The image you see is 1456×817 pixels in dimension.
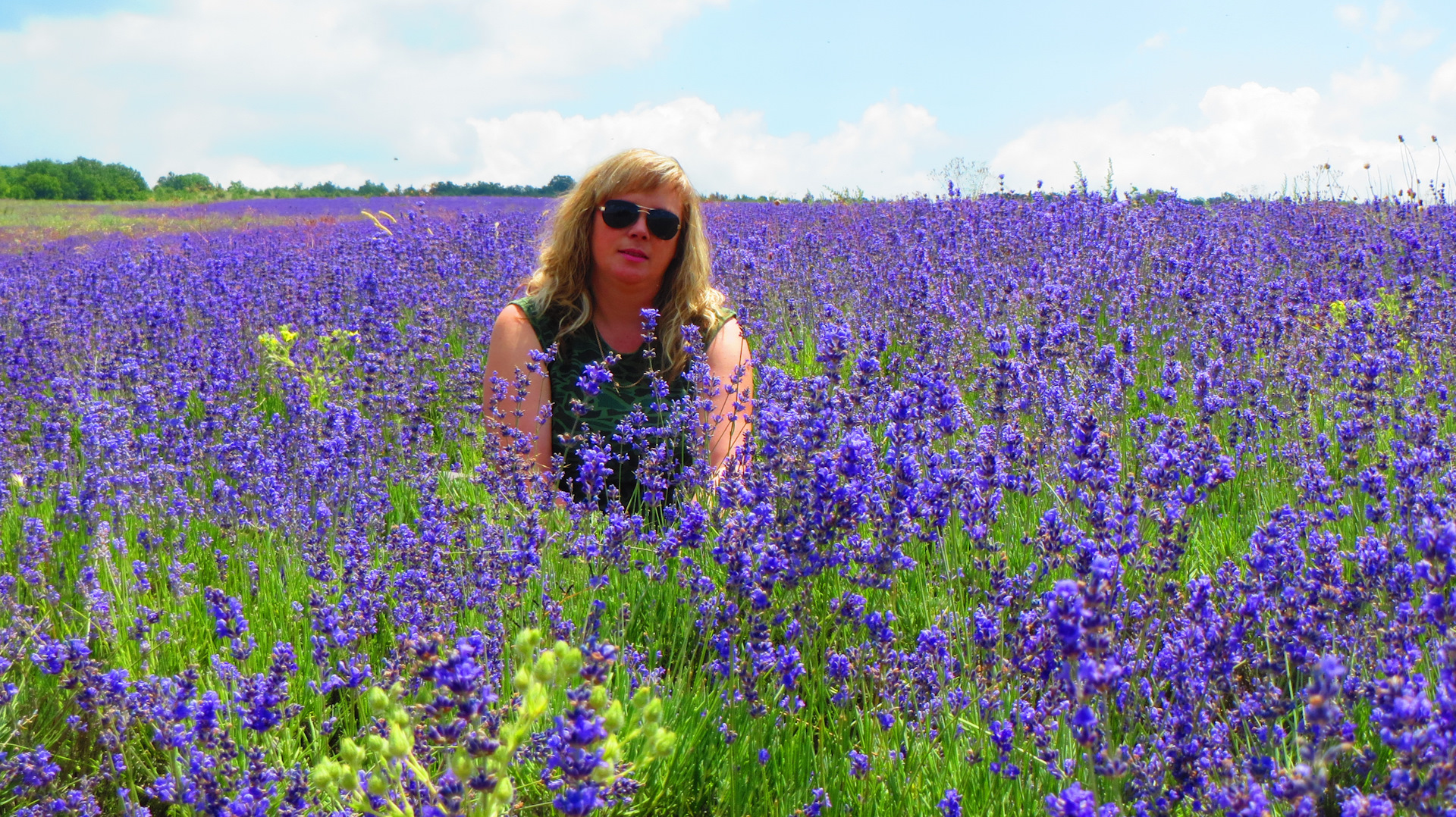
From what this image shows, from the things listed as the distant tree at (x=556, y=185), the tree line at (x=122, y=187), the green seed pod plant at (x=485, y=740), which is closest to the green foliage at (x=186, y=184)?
the tree line at (x=122, y=187)

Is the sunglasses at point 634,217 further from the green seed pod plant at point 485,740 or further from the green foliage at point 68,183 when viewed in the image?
the green foliage at point 68,183

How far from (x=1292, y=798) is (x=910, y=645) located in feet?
3.61

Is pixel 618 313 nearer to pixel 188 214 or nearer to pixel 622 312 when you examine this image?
pixel 622 312

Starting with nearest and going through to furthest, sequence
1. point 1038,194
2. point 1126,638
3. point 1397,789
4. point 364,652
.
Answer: point 1397,789 < point 1126,638 < point 364,652 < point 1038,194

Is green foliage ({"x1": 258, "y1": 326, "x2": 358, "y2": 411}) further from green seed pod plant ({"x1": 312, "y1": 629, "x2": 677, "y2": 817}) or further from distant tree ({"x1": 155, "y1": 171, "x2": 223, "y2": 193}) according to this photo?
distant tree ({"x1": 155, "y1": 171, "x2": 223, "y2": 193})

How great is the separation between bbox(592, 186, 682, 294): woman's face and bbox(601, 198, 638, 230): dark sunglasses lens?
0.02 metres

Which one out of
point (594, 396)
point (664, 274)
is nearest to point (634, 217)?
point (664, 274)

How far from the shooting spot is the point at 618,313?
3.73 meters

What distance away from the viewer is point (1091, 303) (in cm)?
519

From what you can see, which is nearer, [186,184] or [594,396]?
[594,396]

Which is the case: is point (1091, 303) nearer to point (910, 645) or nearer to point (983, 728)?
point (910, 645)

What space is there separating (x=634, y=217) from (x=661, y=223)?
0.31ft

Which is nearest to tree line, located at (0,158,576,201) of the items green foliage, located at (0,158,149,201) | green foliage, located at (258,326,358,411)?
green foliage, located at (0,158,149,201)

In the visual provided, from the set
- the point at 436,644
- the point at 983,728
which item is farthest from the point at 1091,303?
the point at 436,644
